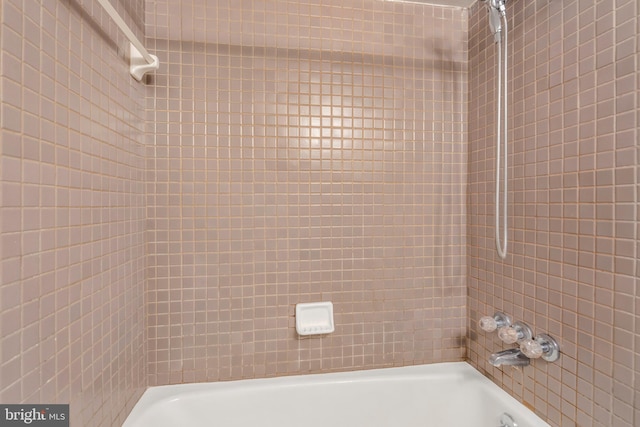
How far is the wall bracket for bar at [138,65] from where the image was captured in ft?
3.39

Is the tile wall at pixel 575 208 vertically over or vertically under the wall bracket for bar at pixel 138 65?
under

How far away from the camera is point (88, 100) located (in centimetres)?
78

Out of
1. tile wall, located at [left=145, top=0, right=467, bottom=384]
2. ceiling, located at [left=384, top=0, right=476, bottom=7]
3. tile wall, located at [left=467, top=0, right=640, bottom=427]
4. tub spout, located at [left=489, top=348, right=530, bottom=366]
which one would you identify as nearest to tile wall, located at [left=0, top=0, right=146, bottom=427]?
tile wall, located at [left=145, top=0, right=467, bottom=384]

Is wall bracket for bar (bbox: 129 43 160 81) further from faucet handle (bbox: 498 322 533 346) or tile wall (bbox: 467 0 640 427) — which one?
faucet handle (bbox: 498 322 533 346)

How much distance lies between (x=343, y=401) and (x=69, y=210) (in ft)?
3.64

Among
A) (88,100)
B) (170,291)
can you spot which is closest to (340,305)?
(170,291)

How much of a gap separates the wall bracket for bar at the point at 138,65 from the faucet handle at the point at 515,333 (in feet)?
4.83

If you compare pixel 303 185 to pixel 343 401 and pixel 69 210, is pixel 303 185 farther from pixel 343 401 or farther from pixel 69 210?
pixel 343 401

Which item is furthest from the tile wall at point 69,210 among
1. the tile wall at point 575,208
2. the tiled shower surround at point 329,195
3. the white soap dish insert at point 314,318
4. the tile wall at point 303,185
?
the tile wall at point 575,208

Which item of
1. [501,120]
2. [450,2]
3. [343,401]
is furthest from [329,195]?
[450,2]

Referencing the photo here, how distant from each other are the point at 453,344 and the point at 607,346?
0.63 m

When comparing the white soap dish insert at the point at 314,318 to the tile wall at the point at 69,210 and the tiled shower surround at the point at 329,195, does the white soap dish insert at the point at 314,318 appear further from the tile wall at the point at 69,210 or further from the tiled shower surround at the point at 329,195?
the tile wall at the point at 69,210

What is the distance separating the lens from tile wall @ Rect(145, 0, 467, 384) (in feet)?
3.84

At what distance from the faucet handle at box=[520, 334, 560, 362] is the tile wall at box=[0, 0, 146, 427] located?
1.24 m
